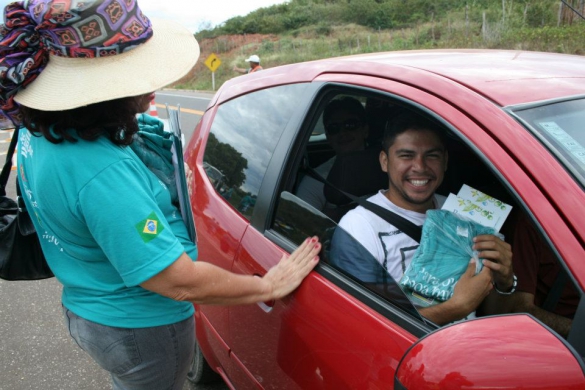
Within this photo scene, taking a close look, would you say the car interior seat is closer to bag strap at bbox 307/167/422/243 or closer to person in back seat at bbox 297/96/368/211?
person in back seat at bbox 297/96/368/211

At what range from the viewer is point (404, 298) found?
134 cm

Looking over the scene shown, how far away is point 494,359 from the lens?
3.11ft

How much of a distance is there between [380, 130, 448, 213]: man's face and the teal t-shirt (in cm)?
89

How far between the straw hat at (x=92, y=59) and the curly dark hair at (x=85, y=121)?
46mm

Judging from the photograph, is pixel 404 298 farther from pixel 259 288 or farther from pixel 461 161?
pixel 461 161

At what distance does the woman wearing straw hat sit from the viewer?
4.02 feet

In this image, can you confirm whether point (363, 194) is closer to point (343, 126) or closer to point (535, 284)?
point (343, 126)

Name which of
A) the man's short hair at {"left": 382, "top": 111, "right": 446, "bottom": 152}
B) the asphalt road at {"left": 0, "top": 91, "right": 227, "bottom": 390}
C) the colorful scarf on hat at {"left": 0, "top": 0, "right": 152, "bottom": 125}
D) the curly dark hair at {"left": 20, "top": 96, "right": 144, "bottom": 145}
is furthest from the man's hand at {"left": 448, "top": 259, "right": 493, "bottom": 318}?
the asphalt road at {"left": 0, "top": 91, "right": 227, "bottom": 390}

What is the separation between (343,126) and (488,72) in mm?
1252

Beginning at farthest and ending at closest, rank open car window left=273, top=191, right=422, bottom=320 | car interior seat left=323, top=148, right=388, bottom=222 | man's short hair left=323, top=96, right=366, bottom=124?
man's short hair left=323, top=96, right=366, bottom=124, car interior seat left=323, top=148, right=388, bottom=222, open car window left=273, top=191, right=422, bottom=320

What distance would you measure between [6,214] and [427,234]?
4.70 feet

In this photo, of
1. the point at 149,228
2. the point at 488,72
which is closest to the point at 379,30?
the point at 488,72

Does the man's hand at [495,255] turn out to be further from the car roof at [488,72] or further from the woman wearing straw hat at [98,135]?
the woman wearing straw hat at [98,135]

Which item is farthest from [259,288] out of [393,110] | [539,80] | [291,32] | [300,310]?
[291,32]
